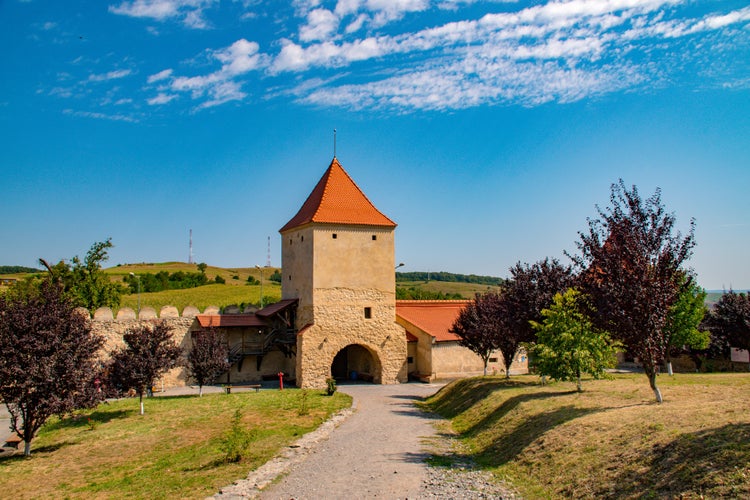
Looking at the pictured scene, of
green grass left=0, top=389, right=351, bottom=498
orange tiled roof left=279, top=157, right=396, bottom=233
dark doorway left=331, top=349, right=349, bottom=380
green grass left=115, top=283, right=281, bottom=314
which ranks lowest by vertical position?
green grass left=0, top=389, right=351, bottom=498

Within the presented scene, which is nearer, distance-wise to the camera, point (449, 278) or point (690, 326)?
point (690, 326)

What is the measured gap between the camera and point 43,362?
15625 mm

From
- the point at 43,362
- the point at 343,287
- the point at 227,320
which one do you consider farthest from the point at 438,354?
the point at 43,362

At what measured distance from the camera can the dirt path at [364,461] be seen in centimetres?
1099

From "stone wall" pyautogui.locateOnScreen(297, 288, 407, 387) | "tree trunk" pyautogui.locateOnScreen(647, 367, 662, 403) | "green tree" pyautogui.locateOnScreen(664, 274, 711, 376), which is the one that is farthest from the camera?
"stone wall" pyautogui.locateOnScreen(297, 288, 407, 387)

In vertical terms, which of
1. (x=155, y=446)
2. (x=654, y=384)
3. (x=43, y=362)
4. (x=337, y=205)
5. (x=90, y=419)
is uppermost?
(x=337, y=205)

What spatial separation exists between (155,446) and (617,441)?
12890mm

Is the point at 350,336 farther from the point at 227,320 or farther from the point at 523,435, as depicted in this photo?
the point at 523,435

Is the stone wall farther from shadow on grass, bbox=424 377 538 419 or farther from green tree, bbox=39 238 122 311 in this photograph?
green tree, bbox=39 238 122 311

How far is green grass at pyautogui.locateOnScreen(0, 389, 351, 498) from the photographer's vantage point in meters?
12.3

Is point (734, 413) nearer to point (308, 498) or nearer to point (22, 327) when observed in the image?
point (308, 498)

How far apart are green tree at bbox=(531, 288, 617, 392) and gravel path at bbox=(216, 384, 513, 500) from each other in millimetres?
4466

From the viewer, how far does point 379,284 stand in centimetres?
2867

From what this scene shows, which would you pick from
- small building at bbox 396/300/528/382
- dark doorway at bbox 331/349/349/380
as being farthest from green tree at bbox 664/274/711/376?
dark doorway at bbox 331/349/349/380
